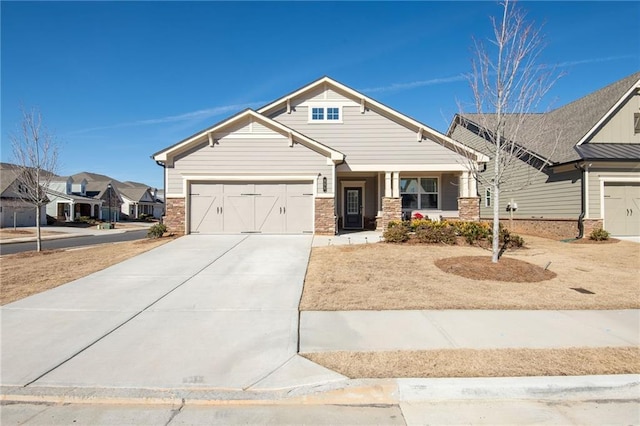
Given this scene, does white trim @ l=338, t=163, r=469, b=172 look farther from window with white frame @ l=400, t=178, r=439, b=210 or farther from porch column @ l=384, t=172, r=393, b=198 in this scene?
window with white frame @ l=400, t=178, r=439, b=210

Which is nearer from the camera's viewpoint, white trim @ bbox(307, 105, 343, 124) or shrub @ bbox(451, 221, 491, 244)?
shrub @ bbox(451, 221, 491, 244)

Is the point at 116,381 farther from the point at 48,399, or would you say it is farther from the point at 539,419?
the point at 539,419

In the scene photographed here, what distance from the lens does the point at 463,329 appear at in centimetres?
525

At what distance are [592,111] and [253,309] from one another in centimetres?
1993

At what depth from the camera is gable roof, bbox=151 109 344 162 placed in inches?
567

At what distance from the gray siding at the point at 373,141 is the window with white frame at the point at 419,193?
170 cm

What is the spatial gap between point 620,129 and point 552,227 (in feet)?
17.7

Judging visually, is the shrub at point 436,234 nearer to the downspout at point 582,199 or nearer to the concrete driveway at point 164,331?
the concrete driveway at point 164,331

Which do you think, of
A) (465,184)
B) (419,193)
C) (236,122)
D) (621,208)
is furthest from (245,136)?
(621,208)

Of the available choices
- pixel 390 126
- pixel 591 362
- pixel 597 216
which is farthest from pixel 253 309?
pixel 597 216

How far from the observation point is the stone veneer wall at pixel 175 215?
14.4 meters

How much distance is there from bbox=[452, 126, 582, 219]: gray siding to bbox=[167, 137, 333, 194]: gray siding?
7531mm

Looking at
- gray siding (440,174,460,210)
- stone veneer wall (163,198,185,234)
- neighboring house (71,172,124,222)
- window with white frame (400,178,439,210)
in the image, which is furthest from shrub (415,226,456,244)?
neighboring house (71,172,124,222)

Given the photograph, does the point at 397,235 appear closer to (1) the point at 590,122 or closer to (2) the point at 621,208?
(2) the point at 621,208
